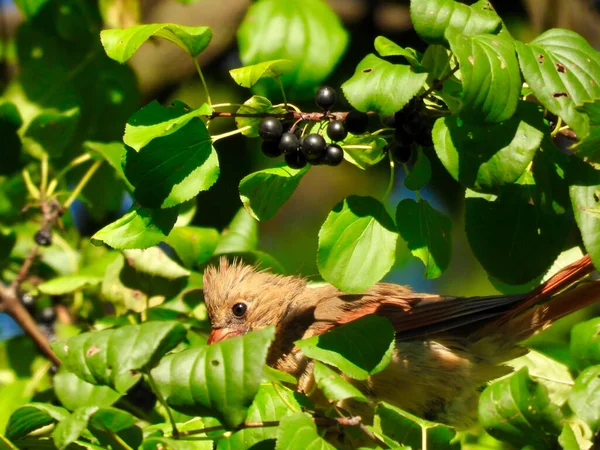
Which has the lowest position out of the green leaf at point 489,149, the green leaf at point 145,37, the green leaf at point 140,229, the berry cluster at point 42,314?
the berry cluster at point 42,314

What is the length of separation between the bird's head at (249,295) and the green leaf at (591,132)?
6.19 ft

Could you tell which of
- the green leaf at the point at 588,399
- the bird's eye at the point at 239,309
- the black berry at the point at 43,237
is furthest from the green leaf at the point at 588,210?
the black berry at the point at 43,237

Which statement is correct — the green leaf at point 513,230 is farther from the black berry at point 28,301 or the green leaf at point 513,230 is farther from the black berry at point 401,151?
the black berry at point 28,301

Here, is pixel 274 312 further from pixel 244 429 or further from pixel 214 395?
pixel 214 395

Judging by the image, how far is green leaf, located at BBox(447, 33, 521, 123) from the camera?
210 cm

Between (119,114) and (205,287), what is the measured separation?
1.08m

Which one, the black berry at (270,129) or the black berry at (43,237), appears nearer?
the black berry at (270,129)

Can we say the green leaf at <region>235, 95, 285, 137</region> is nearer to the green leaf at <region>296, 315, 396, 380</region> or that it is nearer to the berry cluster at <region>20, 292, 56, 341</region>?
the green leaf at <region>296, 315, 396, 380</region>

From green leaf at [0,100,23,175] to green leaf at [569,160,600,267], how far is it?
7.71 ft

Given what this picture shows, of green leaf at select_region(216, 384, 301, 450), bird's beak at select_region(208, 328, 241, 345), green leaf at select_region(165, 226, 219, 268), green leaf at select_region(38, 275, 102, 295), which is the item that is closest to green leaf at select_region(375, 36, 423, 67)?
green leaf at select_region(216, 384, 301, 450)

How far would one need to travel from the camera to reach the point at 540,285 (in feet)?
10.5

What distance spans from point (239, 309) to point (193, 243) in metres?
0.63

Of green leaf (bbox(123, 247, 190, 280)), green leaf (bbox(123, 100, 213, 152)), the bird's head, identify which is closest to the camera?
green leaf (bbox(123, 100, 213, 152))

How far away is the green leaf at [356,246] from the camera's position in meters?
2.36
